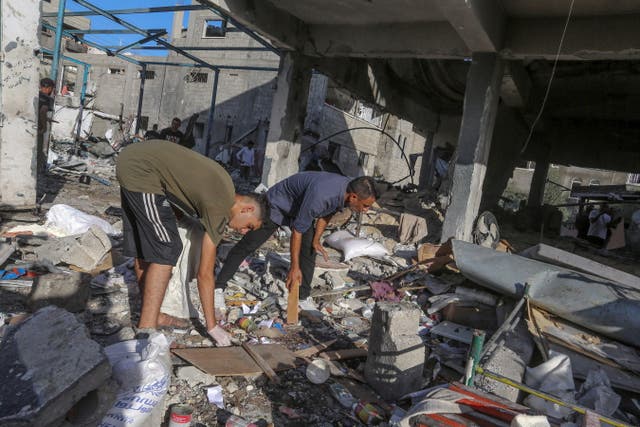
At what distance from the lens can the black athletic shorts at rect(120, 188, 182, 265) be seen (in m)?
2.57

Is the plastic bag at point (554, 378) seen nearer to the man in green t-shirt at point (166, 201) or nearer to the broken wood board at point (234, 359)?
the broken wood board at point (234, 359)

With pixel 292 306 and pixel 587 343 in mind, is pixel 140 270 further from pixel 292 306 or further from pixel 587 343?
pixel 587 343

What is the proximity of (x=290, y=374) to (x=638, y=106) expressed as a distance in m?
9.41

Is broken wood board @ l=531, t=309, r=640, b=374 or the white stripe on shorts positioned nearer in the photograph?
the white stripe on shorts

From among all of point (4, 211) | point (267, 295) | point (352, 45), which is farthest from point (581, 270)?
point (4, 211)

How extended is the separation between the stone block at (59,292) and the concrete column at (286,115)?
444 cm

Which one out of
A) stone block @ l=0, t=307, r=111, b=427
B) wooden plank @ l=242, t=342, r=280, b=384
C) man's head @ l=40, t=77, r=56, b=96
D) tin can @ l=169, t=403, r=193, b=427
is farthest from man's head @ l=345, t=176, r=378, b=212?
man's head @ l=40, t=77, r=56, b=96

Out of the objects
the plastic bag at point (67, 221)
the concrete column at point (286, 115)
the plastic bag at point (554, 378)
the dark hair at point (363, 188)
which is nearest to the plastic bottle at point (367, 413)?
the plastic bag at point (554, 378)

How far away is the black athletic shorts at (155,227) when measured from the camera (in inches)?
101

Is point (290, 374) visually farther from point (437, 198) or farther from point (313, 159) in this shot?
point (313, 159)

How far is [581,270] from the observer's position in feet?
12.9

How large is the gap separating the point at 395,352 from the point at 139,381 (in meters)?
1.45

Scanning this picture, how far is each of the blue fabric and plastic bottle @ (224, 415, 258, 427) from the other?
149cm

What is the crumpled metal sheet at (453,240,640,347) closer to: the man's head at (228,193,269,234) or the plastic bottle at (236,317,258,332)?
the plastic bottle at (236,317,258,332)
